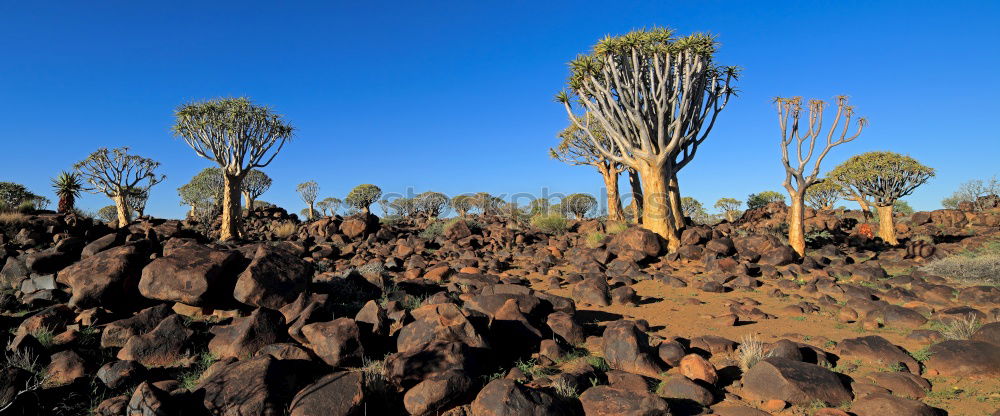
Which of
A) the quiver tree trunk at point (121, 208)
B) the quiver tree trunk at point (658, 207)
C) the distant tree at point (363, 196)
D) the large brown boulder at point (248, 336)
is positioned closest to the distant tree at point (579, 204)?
the distant tree at point (363, 196)

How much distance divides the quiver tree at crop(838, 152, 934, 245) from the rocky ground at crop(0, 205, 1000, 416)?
10.2 meters

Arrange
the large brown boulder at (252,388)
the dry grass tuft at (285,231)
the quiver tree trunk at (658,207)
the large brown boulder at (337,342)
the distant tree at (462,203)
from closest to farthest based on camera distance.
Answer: the large brown boulder at (252,388)
the large brown boulder at (337,342)
the quiver tree trunk at (658,207)
the dry grass tuft at (285,231)
the distant tree at (462,203)

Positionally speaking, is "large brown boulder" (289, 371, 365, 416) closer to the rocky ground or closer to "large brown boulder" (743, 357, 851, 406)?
the rocky ground

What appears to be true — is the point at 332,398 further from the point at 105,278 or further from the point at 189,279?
the point at 105,278

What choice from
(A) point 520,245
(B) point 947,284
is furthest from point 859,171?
(A) point 520,245

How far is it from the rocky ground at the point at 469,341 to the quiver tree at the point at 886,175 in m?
10.2

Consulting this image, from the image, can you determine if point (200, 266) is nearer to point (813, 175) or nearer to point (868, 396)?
point (868, 396)

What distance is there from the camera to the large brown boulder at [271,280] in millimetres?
7051

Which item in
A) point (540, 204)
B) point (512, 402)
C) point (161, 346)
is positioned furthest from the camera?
point (540, 204)

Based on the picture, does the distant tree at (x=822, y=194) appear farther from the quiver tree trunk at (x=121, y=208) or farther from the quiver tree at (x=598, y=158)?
the quiver tree trunk at (x=121, y=208)

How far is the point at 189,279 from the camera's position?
7070 mm

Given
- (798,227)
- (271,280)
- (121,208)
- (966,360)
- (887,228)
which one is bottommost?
(966,360)

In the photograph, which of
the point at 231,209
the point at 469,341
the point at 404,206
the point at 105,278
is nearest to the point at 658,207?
the point at 469,341

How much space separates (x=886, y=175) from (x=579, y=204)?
26.5m
